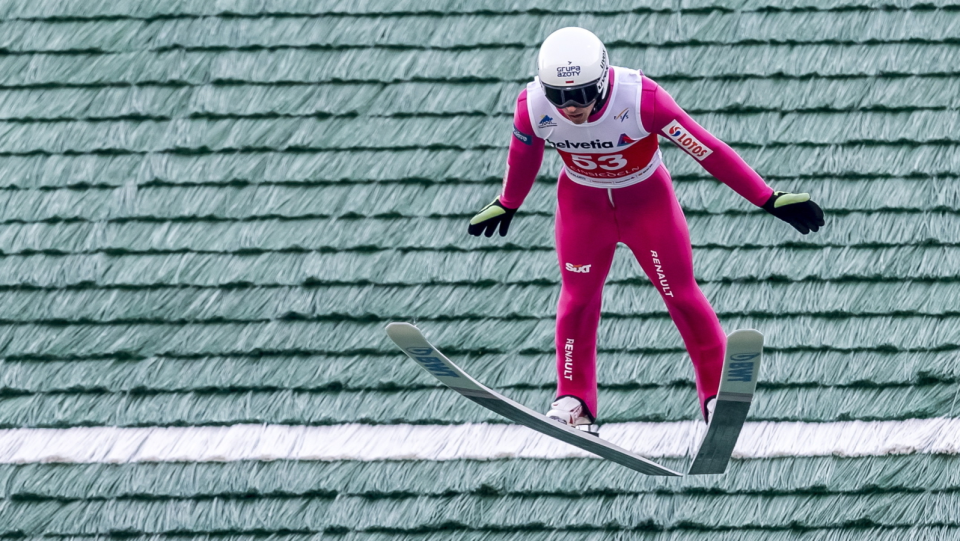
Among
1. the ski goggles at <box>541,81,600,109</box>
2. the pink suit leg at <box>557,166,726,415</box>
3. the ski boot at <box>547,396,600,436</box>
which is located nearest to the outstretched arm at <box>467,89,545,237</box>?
the pink suit leg at <box>557,166,726,415</box>

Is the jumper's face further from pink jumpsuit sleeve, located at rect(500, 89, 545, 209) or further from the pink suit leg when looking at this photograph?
the pink suit leg

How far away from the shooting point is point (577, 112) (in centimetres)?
353

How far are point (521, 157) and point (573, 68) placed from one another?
481 mm

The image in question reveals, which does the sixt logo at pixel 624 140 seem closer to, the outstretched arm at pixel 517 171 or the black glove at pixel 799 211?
the outstretched arm at pixel 517 171

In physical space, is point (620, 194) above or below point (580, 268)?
above

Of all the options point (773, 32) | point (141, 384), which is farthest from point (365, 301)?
point (773, 32)

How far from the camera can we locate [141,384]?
5156mm

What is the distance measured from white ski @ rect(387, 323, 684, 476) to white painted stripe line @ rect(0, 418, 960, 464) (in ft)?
2.42

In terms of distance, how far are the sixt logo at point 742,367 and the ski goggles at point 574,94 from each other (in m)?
0.89

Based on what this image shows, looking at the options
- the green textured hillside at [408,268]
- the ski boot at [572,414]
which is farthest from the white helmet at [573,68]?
the green textured hillside at [408,268]

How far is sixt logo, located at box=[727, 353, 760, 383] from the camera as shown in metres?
3.59

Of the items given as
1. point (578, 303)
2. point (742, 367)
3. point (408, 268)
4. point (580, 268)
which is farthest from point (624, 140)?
point (408, 268)

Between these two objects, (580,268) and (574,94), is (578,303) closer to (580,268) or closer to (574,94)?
(580,268)

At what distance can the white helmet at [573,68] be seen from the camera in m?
3.44
